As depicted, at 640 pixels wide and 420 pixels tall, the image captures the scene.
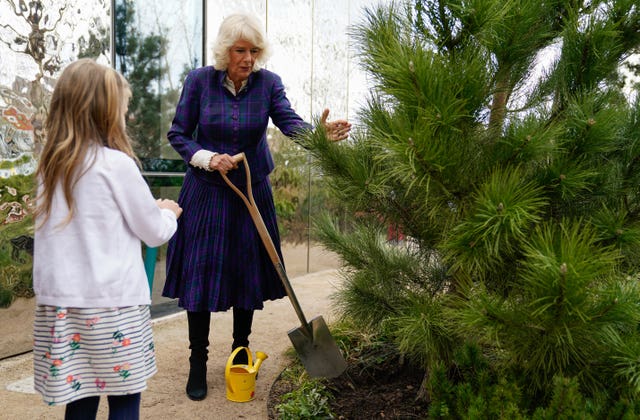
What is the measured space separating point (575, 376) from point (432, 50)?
86 centimetres

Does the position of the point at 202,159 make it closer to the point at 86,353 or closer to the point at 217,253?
the point at 217,253

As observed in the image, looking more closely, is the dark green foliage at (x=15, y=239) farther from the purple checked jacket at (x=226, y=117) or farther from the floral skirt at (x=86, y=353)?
the floral skirt at (x=86, y=353)

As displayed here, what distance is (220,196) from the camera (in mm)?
2232

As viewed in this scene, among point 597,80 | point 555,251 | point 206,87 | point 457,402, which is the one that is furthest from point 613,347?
point 206,87

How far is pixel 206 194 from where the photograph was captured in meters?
2.24

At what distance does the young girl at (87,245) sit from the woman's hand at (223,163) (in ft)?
1.92

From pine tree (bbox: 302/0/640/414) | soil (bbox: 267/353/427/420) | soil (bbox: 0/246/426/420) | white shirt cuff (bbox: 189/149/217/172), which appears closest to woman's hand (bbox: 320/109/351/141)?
pine tree (bbox: 302/0/640/414)

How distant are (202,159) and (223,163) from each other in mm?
101

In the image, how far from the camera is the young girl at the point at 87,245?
1.39 meters

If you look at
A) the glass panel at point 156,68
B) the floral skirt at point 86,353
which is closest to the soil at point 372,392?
the floral skirt at point 86,353

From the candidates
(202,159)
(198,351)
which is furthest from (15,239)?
(202,159)

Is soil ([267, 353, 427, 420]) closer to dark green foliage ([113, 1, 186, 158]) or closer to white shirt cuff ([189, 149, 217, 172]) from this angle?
white shirt cuff ([189, 149, 217, 172])

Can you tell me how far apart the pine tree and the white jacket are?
628 mm

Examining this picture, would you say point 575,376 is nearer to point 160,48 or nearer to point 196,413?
point 196,413
